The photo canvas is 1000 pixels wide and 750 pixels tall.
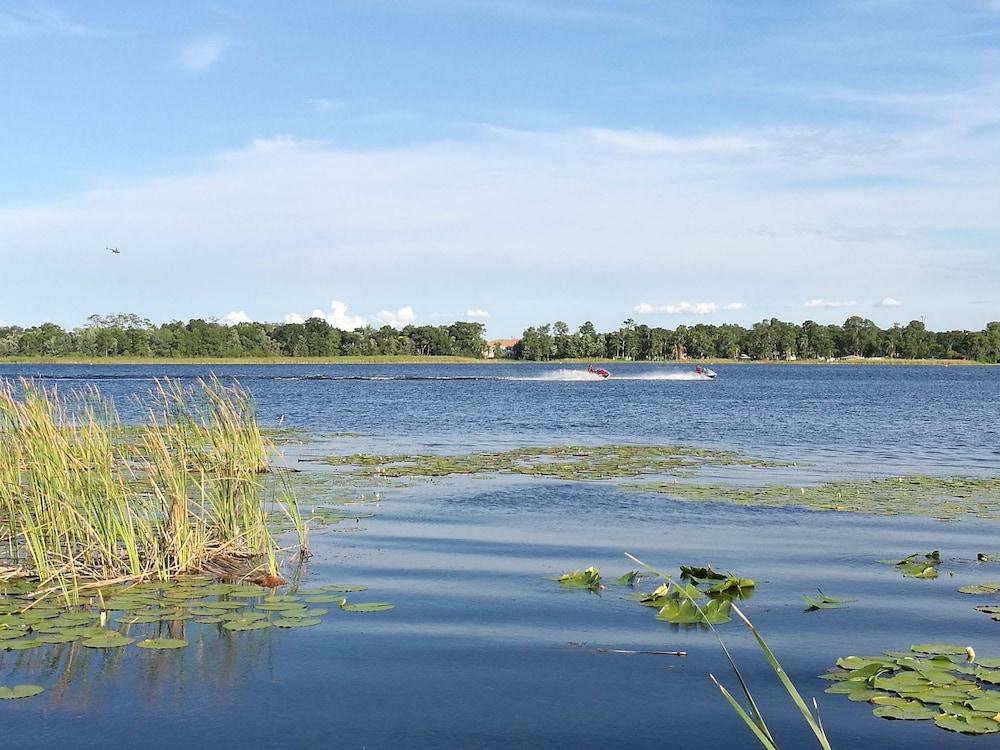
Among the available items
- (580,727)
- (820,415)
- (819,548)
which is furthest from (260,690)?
(820,415)

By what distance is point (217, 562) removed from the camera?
1221 centimetres

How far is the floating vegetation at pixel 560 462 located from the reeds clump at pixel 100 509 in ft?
33.1

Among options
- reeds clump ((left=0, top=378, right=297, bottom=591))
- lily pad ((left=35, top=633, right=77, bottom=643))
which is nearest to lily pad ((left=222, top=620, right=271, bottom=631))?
lily pad ((left=35, top=633, right=77, bottom=643))

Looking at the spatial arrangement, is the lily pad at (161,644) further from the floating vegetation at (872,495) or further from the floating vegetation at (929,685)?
the floating vegetation at (872,495)

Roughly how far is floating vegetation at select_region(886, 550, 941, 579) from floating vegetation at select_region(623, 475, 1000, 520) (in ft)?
13.1

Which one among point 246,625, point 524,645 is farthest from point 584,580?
point 246,625

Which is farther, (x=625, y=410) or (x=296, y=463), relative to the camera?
(x=625, y=410)

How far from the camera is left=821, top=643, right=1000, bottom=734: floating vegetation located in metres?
7.41

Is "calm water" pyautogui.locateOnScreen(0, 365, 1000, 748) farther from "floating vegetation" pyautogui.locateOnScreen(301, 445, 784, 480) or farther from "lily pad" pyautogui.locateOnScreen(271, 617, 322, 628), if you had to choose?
"floating vegetation" pyautogui.locateOnScreen(301, 445, 784, 480)

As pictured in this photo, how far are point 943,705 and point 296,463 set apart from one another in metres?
19.3

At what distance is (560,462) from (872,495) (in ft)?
26.8

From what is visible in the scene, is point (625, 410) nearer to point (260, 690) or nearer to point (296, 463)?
point (296, 463)

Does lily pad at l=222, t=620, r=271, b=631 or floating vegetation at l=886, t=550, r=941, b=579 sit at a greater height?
lily pad at l=222, t=620, r=271, b=631

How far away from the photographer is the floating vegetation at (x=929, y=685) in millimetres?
7414
